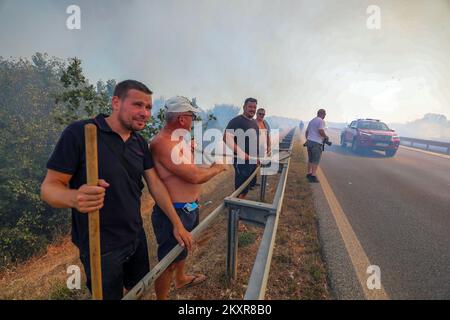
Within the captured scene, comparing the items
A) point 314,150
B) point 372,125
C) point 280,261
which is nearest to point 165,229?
point 280,261

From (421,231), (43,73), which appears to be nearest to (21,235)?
(421,231)

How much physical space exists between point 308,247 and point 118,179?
123 inches

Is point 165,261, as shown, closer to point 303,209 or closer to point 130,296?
point 130,296

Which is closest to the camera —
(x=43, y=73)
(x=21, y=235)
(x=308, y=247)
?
(x=308, y=247)

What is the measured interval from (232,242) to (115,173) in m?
1.60

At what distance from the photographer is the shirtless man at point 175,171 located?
2119mm

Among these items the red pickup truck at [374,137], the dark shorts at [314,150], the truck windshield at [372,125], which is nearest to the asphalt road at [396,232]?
the dark shorts at [314,150]

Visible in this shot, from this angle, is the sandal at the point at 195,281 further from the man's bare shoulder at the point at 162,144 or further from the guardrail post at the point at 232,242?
the man's bare shoulder at the point at 162,144

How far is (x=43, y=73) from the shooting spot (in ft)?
158

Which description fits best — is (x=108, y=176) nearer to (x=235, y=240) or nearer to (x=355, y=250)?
(x=235, y=240)

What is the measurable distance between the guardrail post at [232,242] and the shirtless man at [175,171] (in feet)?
1.50

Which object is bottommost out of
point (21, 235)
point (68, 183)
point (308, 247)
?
point (21, 235)

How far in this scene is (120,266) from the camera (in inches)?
74.3
